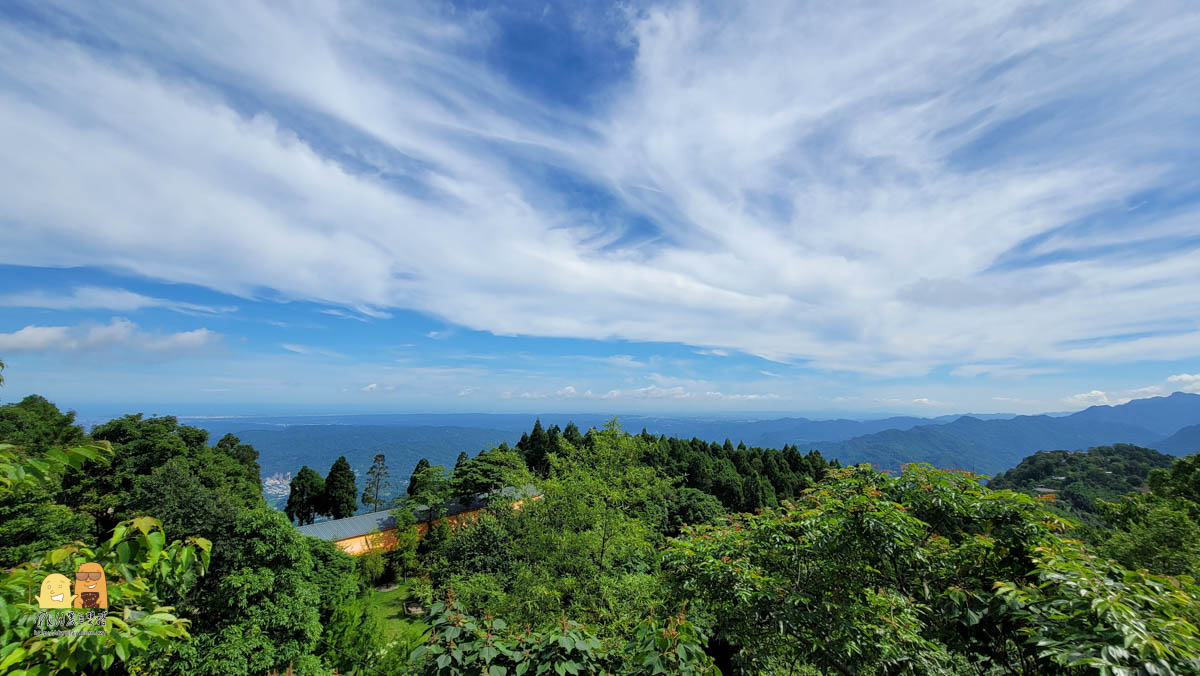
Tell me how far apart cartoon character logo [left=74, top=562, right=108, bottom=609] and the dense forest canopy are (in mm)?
120

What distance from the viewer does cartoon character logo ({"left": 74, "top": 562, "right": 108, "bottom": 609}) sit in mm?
1729

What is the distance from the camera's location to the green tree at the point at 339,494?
30000mm

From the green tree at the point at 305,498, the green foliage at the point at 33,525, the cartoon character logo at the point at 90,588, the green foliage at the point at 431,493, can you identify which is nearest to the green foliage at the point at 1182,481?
the cartoon character logo at the point at 90,588

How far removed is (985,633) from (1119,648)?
5.52 ft

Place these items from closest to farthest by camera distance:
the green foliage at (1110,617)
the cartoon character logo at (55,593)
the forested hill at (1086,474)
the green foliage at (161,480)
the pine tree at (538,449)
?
the cartoon character logo at (55,593), the green foliage at (1110,617), the green foliage at (161,480), the pine tree at (538,449), the forested hill at (1086,474)

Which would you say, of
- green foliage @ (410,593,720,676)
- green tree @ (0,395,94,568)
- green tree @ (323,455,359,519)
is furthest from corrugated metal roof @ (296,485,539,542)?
green foliage @ (410,593,720,676)

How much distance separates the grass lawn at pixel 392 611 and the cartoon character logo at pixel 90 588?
57.2ft

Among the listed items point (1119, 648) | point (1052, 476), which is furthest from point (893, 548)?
point (1052, 476)

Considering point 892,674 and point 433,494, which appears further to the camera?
point 433,494

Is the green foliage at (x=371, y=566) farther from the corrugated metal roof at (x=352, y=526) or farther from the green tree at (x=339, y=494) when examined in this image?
the green tree at (x=339, y=494)

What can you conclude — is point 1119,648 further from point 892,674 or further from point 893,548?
point 892,674

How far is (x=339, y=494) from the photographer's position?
30109 millimetres

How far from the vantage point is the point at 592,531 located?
1239 cm

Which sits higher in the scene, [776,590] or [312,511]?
[776,590]
